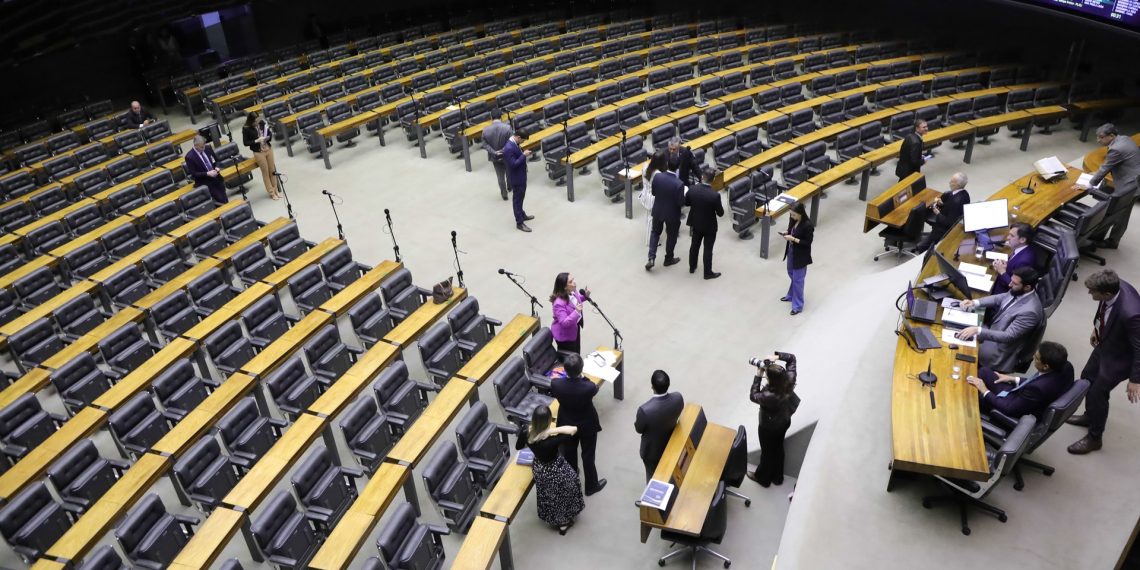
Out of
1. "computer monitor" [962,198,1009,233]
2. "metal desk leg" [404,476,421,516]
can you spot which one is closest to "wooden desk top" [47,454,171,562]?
"metal desk leg" [404,476,421,516]

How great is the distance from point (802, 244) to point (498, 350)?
3767 millimetres

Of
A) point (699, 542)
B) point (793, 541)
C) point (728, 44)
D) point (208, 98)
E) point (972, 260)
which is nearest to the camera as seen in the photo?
point (793, 541)

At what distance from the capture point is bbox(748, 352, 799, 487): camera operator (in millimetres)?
5926

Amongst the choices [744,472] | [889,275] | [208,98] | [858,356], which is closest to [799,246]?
[889,275]

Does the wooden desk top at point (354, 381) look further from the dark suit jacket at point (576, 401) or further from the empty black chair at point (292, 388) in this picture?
the dark suit jacket at point (576, 401)

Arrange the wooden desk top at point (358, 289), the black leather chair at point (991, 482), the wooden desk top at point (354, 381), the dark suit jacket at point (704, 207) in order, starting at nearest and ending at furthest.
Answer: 1. the black leather chair at point (991, 482)
2. the wooden desk top at point (354, 381)
3. the wooden desk top at point (358, 289)
4. the dark suit jacket at point (704, 207)

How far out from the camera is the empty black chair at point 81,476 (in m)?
6.58

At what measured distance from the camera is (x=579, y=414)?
6.29 metres

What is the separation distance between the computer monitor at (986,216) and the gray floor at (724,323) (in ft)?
3.43

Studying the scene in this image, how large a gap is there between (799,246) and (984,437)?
137 inches

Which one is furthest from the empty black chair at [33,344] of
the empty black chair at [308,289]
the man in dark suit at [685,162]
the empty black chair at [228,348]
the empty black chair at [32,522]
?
the man in dark suit at [685,162]

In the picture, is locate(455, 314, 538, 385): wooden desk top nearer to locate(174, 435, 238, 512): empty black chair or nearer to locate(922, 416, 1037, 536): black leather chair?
locate(174, 435, 238, 512): empty black chair

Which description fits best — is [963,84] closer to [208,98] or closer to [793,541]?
[793,541]

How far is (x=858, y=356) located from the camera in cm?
728
